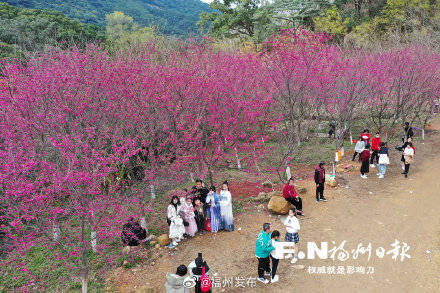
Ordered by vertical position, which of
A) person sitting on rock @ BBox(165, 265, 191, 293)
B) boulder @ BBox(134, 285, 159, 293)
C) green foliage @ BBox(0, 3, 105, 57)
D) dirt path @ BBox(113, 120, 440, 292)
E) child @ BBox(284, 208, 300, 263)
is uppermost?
green foliage @ BBox(0, 3, 105, 57)

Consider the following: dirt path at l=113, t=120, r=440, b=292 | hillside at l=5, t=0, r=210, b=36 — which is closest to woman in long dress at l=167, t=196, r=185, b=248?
dirt path at l=113, t=120, r=440, b=292

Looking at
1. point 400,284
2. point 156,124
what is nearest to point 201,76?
point 156,124

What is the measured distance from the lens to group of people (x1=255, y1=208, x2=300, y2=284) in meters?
5.52

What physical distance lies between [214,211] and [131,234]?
231 cm

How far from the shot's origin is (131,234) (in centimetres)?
747

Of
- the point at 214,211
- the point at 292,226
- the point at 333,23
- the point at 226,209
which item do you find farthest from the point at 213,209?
the point at 333,23

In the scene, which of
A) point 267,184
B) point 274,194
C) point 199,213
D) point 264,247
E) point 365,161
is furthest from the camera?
point 267,184

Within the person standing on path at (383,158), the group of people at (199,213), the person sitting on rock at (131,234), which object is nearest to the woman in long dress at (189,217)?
the group of people at (199,213)

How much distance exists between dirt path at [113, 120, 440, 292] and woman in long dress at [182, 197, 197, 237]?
0.27 m

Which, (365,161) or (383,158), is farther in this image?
(365,161)

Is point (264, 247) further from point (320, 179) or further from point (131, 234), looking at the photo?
point (320, 179)

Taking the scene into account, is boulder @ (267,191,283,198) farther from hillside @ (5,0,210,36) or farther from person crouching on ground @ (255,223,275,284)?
hillside @ (5,0,210,36)

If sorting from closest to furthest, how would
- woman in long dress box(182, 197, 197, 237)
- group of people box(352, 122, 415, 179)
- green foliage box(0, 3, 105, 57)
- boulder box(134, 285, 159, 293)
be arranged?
1. boulder box(134, 285, 159, 293)
2. woman in long dress box(182, 197, 197, 237)
3. group of people box(352, 122, 415, 179)
4. green foliage box(0, 3, 105, 57)

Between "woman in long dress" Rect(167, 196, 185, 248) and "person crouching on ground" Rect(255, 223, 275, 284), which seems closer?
"person crouching on ground" Rect(255, 223, 275, 284)
